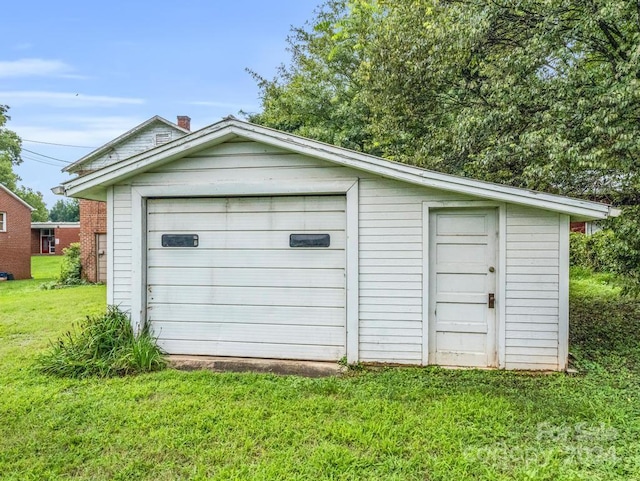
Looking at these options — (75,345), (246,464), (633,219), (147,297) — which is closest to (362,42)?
(633,219)

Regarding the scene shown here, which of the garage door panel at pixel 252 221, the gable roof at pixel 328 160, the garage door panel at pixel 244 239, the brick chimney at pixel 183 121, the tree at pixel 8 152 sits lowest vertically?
the garage door panel at pixel 244 239

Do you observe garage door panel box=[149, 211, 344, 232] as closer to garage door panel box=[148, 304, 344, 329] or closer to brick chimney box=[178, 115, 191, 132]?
garage door panel box=[148, 304, 344, 329]

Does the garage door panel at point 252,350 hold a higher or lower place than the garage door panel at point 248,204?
lower

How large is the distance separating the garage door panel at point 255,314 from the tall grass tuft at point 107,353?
1.33 ft

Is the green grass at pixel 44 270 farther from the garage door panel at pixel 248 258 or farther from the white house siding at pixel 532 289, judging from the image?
the white house siding at pixel 532 289

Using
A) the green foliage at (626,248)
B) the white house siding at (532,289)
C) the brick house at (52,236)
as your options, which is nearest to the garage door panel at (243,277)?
the white house siding at (532,289)

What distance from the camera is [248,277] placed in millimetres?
5188

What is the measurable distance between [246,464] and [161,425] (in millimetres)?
1031

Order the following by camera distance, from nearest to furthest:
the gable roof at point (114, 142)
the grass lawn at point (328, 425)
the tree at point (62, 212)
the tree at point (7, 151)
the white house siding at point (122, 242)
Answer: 1. the grass lawn at point (328, 425)
2. the white house siding at point (122, 242)
3. the gable roof at point (114, 142)
4. the tree at point (7, 151)
5. the tree at point (62, 212)

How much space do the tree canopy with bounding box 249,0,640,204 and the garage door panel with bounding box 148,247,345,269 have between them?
12.1 feet

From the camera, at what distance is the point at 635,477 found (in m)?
2.61

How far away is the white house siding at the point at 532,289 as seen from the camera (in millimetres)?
4594

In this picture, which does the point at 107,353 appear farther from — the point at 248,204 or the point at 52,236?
the point at 52,236

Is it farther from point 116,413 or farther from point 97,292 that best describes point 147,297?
point 97,292
